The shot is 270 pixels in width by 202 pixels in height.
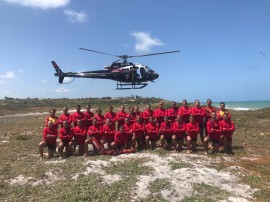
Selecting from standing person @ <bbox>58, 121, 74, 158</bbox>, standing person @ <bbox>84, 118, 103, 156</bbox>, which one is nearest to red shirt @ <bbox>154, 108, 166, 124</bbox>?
A: standing person @ <bbox>84, 118, 103, 156</bbox>

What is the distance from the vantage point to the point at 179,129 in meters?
19.5

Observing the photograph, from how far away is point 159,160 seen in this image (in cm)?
1730

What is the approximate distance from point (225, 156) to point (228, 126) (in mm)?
1707

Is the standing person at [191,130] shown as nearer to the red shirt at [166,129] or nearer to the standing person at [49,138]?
the red shirt at [166,129]

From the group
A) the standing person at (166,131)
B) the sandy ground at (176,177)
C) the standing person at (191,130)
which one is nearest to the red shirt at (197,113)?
the standing person at (191,130)

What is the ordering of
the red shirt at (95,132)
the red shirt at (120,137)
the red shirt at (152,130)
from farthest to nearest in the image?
the red shirt at (152,130)
the red shirt at (120,137)
the red shirt at (95,132)

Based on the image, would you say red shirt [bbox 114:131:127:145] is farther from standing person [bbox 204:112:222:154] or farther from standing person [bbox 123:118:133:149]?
standing person [bbox 204:112:222:154]

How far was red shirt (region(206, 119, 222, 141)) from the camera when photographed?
1936cm

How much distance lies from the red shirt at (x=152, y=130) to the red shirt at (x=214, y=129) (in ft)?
9.42

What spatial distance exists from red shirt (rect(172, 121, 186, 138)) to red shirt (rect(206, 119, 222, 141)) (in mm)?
1334

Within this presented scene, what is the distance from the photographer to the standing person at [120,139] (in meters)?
19.2

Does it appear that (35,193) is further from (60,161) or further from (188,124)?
(188,124)

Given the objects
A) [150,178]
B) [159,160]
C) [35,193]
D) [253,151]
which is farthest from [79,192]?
[253,151]

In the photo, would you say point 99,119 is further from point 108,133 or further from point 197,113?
point 197,113
